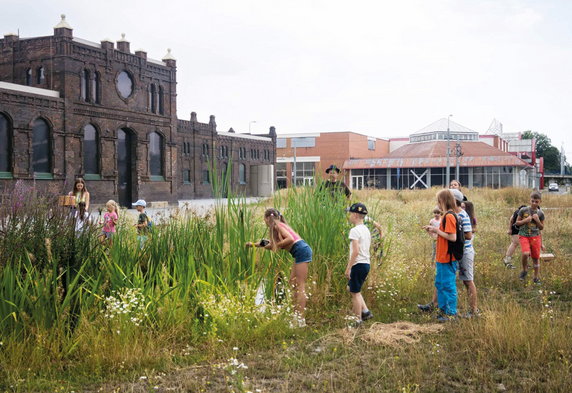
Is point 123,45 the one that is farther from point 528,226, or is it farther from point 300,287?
point 300,287

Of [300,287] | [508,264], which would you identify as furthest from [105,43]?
[300,287]

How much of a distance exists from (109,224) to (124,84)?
30302 mm

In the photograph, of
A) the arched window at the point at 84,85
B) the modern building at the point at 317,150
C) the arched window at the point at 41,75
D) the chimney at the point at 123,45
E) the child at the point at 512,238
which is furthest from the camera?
the modern building at the point at 317,150

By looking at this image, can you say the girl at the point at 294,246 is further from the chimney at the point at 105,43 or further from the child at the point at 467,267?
the chimney at the point at 105,43

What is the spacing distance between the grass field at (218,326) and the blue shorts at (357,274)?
45 cm

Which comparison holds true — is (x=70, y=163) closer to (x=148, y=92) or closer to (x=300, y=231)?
(x=148, y=92)

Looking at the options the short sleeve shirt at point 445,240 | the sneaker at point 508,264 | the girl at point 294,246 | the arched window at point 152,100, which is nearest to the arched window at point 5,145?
the arched window at point 152,100

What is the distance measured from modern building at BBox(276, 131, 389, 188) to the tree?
5410cm

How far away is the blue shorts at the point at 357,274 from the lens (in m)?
6.81

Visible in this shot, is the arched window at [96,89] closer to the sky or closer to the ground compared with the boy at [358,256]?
closer to the sky

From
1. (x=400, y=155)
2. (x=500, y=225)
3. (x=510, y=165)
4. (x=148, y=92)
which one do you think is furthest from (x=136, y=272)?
(x=400, y=155)

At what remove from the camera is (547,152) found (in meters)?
118

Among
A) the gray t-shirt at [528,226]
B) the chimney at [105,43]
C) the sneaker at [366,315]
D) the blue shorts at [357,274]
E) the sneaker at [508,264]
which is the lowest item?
the sneaker at [366,315]

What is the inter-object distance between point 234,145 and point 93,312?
53319 millimetres
